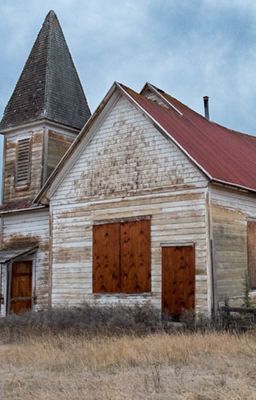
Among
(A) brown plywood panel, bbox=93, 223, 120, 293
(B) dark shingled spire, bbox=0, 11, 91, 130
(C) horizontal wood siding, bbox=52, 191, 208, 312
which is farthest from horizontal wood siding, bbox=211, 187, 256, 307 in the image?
(B) dark shingled spire, bbox=0, 11, 91, 130

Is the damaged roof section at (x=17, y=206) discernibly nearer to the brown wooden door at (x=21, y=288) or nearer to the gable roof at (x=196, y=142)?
the gable roof at (x=196, y=142)

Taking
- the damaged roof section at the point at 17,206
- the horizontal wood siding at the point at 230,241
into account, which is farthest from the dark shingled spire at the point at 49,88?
the horizontal wood siding at the point at 230,241

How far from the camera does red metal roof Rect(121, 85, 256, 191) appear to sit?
1478 cm

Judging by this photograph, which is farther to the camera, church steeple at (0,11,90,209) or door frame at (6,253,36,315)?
church steeple at (0,11,90,209)

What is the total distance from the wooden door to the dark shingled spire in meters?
8.46

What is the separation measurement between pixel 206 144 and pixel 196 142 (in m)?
0.60

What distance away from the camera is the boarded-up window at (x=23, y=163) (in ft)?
67.2

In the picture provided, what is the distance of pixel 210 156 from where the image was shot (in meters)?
15.4

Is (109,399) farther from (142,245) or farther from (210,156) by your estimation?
(210,156)

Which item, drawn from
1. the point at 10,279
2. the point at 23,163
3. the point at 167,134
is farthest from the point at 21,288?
the point at 167,134

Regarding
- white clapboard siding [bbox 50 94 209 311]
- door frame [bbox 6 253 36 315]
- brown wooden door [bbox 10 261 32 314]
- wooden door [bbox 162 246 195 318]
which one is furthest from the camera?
brown wooden door [bbox 10 261 32 314]

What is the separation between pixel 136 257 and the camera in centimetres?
1528

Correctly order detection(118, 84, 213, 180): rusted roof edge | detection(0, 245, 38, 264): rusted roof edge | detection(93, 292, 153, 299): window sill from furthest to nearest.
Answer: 1. detection(0, 245, 38, 264): rusted roof edge
2. detection(93, 292, 153, 299): window sill
3. detection(118, 84, 213, 180): rusted roof edge

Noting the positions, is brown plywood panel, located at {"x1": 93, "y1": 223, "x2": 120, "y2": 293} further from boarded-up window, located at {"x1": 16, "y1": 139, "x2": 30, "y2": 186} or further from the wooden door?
boarded-up window, located at {"x1": 16, "y1": 139, "x2": 30, "y2": 186}
